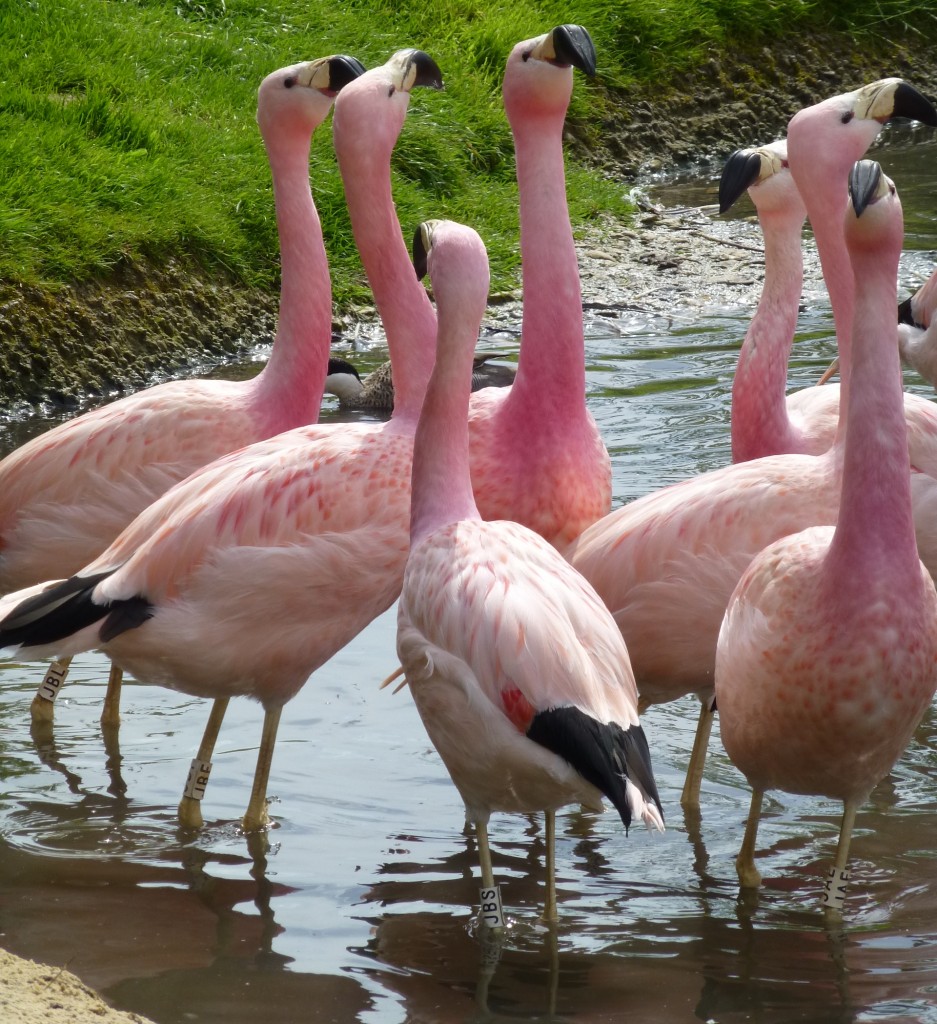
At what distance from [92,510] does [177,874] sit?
54.6 inches

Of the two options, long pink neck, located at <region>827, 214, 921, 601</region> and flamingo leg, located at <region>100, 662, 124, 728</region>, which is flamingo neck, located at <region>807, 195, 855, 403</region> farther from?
flamingo leg, located at <region>100, 662, 124, 728</region>

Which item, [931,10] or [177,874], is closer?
[177,874]

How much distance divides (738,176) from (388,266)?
1.12 meters

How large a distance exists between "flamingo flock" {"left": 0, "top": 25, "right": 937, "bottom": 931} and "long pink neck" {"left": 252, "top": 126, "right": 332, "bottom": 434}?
0.03 ft

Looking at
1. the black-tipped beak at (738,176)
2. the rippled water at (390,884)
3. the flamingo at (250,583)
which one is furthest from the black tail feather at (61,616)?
the black-tipped beak at (738,176)

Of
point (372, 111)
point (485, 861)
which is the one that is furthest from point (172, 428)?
point (485, 861)

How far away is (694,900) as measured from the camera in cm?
393

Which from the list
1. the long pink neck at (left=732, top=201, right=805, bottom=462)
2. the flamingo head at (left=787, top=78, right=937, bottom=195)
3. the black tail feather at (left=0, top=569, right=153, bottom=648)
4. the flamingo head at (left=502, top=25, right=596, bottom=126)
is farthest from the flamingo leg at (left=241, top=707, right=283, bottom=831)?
the flamingo head at (left=787, top=78, right=937, bottom=195)

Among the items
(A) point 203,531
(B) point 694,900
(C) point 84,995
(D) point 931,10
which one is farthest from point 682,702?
(D) point 931,10

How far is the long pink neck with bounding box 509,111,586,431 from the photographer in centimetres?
468

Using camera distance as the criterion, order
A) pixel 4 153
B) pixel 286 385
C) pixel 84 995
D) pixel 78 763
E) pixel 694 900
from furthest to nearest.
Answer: pixel 4 153 → pixel 286 385 → pixel 78 763 → pixel 694 900 → pixel 84 995

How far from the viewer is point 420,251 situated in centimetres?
430

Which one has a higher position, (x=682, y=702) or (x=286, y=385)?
(x=286, y=385)

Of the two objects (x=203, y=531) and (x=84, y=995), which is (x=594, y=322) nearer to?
(x=203, y=531)
